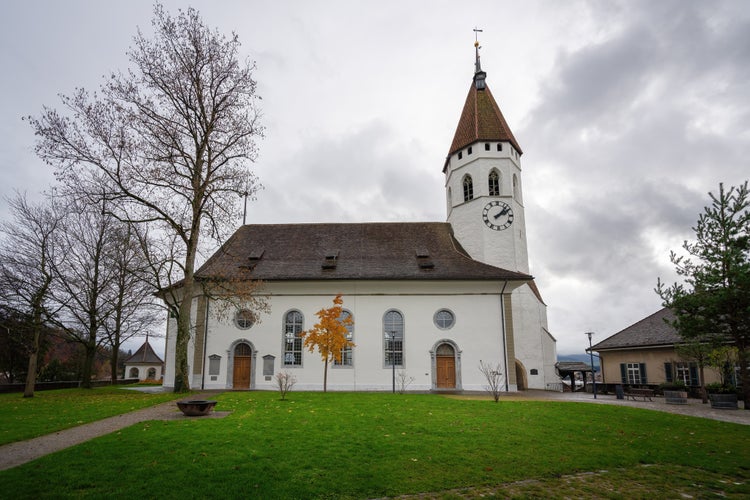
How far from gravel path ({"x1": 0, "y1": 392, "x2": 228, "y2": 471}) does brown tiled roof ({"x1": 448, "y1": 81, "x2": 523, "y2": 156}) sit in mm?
24242

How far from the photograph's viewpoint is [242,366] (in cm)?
2491

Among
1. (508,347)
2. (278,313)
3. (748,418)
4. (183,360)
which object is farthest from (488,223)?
(183,360)

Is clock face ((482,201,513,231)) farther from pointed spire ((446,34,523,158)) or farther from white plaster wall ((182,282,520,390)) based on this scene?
white plaster wall ((182,282,520,390))

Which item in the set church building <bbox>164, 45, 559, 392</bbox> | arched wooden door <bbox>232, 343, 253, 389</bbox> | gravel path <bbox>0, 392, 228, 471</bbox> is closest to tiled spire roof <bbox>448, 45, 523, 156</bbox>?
church building <bbox>164, 45, 559, 392</bbox>

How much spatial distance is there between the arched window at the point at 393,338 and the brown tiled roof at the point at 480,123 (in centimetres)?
1317

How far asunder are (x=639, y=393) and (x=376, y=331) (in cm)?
1468

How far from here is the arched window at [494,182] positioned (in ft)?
97.3

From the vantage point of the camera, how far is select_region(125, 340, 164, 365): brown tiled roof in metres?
54.0

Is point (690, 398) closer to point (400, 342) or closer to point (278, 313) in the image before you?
point (400, 342)

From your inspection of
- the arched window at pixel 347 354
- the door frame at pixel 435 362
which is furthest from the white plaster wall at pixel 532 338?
the arched window at pixel 347 354

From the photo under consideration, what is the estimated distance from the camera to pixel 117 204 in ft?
64.4

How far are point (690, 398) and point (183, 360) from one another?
25.8 meters

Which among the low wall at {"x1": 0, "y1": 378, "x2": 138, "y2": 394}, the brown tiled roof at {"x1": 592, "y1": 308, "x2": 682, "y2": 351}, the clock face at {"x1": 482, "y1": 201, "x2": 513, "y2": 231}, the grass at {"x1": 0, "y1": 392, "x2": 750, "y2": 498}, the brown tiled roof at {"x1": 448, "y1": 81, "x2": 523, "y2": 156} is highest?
the brown tiled roof at {"x1": 448, "y1": 81, "x2": 523, "y2": 156}

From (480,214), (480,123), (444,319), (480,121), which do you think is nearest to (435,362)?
(444,319)
